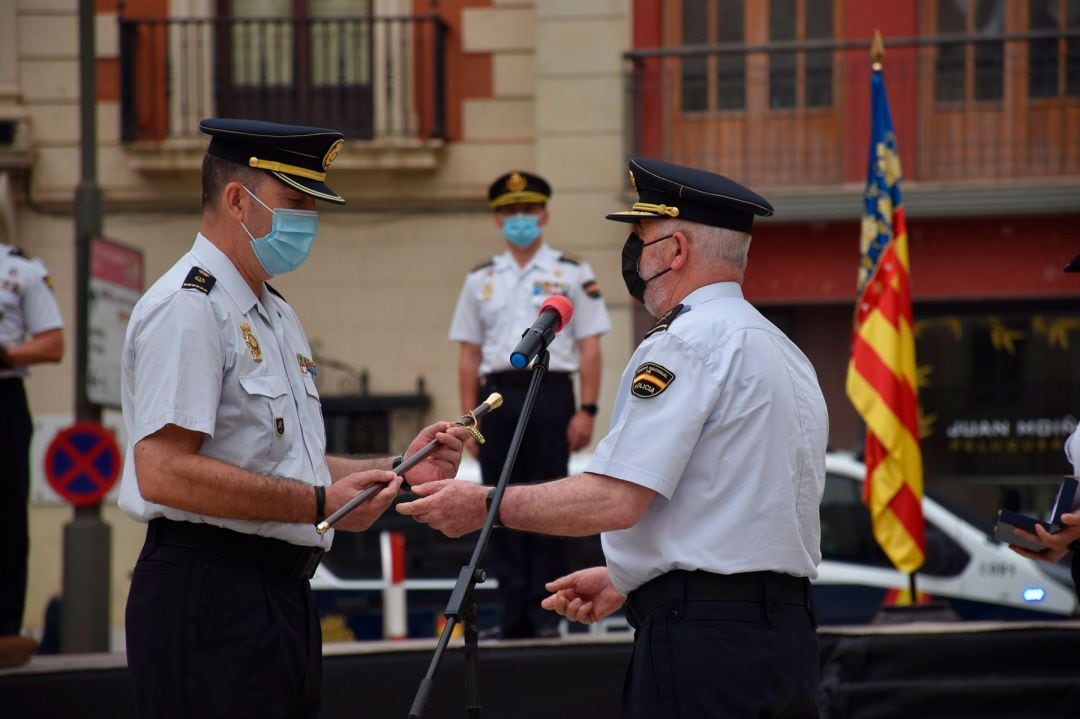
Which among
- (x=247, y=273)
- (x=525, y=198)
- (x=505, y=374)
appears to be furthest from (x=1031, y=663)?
(x=247, y=273)

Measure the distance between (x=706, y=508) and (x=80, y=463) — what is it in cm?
656

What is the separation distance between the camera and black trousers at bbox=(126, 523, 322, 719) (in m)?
3.72

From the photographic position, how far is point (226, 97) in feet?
45.4

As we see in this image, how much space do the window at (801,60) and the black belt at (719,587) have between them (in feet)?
33.5

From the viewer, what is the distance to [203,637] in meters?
3.73

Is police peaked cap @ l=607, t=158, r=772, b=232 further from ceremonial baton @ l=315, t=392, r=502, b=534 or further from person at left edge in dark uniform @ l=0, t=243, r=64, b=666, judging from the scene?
person at left edge in dark uniform @ l=0, t=243, r=64, b=666

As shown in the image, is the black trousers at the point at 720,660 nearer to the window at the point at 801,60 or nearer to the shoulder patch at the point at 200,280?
the shoulder patch at the point at 200,280

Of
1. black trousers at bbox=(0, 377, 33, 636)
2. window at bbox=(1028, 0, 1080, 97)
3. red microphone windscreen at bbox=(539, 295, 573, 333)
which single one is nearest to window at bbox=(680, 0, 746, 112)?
window at bbox=(1028, 0, 1080, 97)

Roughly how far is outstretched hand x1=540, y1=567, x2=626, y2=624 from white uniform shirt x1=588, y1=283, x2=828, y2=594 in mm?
289

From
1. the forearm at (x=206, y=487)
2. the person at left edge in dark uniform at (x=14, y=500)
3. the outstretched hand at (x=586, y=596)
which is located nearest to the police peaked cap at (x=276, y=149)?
the forearm at (x=206, y=487)

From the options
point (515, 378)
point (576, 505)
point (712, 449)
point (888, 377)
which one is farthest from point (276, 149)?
point (888, 377)

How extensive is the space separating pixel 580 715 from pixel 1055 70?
30.5ft

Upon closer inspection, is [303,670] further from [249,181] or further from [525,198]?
[525,198]

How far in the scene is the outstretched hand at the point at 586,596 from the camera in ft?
12.8
